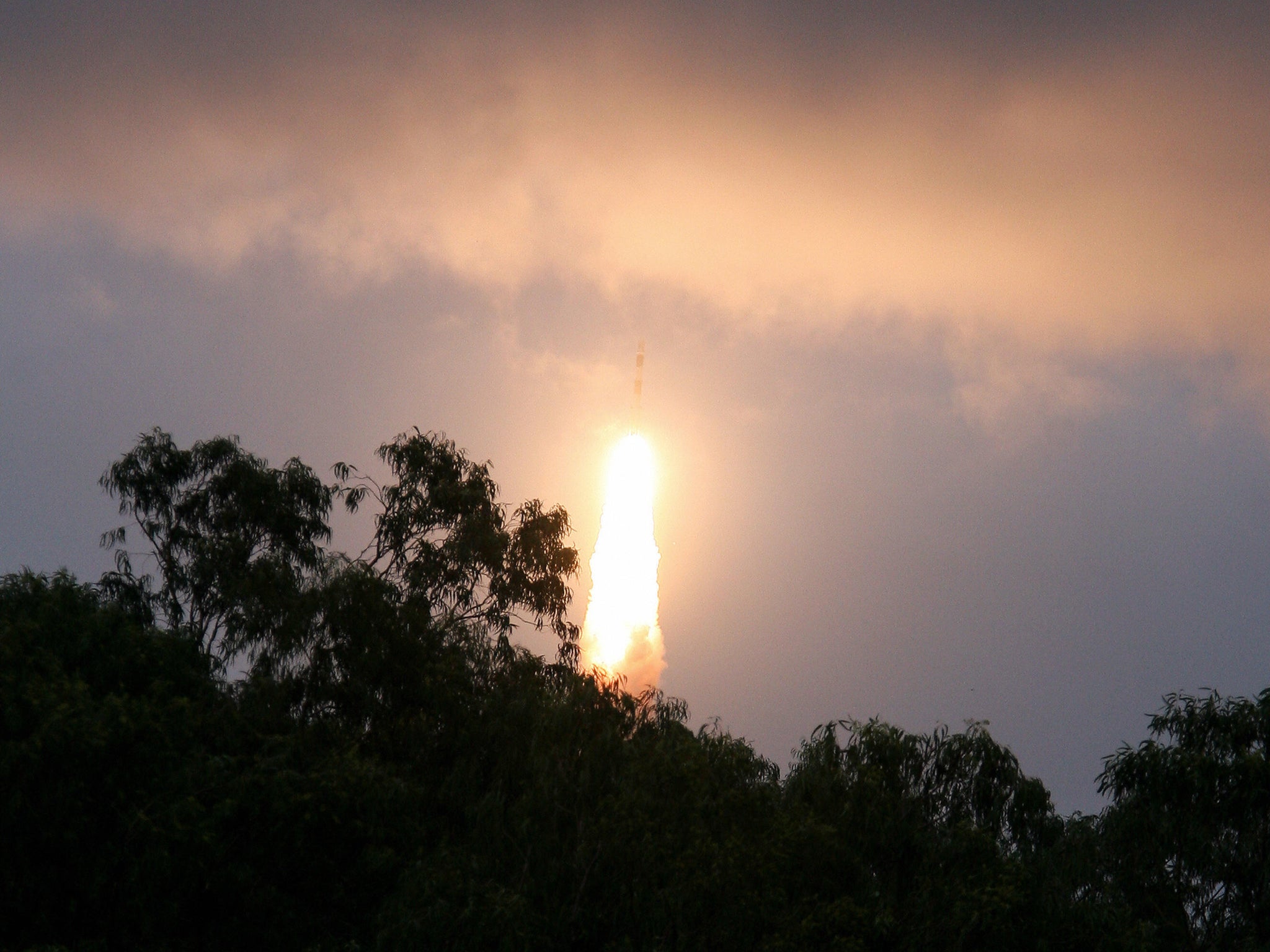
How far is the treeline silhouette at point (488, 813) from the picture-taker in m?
23.6

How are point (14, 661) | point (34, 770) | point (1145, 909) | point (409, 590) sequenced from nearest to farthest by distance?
1. point (34, 770)
2. point (14, 661)
3. point (1145, 909)
4. point (409, 590)

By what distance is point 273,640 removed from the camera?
32562 mm

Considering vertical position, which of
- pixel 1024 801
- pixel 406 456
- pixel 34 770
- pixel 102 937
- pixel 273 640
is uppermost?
pixel 406 456

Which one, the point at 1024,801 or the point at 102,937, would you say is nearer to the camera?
→ the point at 102,937

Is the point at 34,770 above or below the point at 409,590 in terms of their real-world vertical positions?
below

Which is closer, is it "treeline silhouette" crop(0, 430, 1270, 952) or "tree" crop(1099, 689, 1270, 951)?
"treeline silhouette" crop(0, 430, 1270, 952)

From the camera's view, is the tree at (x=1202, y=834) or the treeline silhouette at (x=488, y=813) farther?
the tree at (x=1202, y=834)

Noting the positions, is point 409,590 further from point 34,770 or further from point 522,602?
point 34,770

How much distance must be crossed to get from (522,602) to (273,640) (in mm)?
9263

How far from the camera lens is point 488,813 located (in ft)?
86.9

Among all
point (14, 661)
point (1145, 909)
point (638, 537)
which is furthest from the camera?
point (638, 537)

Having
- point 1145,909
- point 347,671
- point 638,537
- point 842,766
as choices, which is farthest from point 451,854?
point 638,537

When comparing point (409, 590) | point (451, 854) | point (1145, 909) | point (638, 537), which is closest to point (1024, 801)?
point (1145, 909)

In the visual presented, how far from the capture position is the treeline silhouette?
23.6 m
